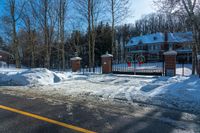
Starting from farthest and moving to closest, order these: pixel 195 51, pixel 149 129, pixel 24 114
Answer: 1. pixel 195 51
2. pixel 24 114
3. pixel 149 129

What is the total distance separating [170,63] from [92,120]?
10905 mm

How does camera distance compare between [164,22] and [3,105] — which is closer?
[3,105]

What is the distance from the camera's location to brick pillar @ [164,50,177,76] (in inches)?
579

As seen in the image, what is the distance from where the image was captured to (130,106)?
680cm

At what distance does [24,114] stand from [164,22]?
76436mm

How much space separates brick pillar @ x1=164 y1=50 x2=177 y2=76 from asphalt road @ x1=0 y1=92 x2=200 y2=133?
8.90 metres

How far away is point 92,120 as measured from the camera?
17.2 ft

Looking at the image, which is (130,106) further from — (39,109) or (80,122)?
(39,109)

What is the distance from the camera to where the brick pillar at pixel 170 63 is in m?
14.7

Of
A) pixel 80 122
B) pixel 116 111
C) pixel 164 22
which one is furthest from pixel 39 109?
pixel 164 22

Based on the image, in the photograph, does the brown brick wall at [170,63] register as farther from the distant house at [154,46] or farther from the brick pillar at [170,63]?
the distant house at [154,46]

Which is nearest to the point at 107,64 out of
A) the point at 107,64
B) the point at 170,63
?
the point at 107,64

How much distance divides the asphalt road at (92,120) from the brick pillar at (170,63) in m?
8.90

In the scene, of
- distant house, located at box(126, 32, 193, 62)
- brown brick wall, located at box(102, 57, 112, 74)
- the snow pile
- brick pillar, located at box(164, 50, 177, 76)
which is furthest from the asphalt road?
distant house, located at box(126, 32, 193, 62)
